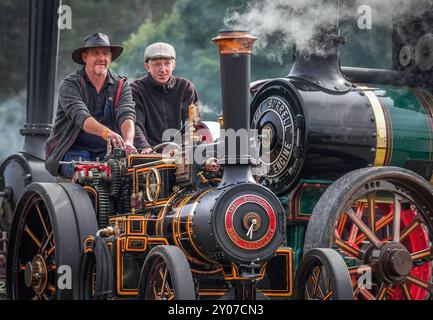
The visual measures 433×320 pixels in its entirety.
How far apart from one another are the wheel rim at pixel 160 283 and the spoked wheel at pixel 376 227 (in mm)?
1100

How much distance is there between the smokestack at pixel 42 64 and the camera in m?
9.25

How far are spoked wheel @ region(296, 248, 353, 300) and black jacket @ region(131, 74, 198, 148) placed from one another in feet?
7.14

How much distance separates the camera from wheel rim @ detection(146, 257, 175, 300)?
5781 mm

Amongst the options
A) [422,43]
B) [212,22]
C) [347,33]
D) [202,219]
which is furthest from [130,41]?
[202,219]

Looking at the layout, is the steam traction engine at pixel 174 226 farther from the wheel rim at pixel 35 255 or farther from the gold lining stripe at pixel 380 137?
the gold lining stripe at pixel 380 137

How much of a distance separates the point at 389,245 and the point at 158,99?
227cm

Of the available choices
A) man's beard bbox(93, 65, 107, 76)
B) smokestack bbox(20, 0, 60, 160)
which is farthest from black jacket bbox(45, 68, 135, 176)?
smokestack bbox(20, 0, 60, 160)

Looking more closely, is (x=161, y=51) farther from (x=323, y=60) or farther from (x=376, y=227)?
(x=376, y=227)

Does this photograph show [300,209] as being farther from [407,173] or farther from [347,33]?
[347,33]

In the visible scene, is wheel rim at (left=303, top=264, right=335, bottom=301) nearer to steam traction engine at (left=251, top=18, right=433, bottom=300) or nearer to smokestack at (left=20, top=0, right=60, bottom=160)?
steam traction engine at (left=251, top=18, right=433, bottom=300)

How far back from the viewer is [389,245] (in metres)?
→ 6.57

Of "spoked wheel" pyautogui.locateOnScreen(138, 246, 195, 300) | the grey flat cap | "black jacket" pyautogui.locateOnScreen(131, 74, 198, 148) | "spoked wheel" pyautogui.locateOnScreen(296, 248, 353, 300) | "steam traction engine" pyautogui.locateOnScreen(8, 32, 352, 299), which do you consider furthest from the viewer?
"black jacket" pyautogui.locateOnScreen(131, 74, 198, 148)

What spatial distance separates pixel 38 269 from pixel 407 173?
2616 mm

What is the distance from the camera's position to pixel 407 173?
22.1ft
